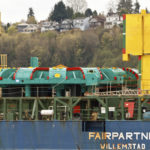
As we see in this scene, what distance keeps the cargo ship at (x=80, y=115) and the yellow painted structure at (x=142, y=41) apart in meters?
0.09

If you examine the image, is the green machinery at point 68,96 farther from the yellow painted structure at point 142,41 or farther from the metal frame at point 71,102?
the yellow painted structure at point 142,41

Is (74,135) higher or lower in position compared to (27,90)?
lower

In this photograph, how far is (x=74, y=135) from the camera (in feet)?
150

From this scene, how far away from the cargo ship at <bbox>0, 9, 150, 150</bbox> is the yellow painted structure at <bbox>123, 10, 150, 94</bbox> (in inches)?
3.4

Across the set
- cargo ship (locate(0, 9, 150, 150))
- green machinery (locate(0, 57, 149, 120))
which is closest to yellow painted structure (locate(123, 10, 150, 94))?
cargo ship (locate(0, 9, 150, 150))

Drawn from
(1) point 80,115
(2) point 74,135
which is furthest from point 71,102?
(2) point 74,135

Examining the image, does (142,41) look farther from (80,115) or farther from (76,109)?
(80,115)

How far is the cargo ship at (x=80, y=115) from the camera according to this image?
45.2 metres

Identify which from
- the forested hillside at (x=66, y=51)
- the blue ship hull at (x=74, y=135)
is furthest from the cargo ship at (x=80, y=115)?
the forested hillside at (x=66, y=51)

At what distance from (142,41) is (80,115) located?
8.42 meters

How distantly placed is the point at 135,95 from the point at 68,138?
6.71 m

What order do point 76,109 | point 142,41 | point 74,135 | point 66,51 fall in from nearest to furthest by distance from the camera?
1. point 74,135
2. point 76,109
3. point 142,41
4. point 66,51

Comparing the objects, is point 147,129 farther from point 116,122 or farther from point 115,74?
point 115,74

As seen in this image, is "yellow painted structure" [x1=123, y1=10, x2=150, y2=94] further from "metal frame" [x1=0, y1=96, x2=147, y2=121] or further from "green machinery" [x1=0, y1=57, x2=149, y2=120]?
"metal frame" [x1=0, y1=96, x2=147, y2=121]
